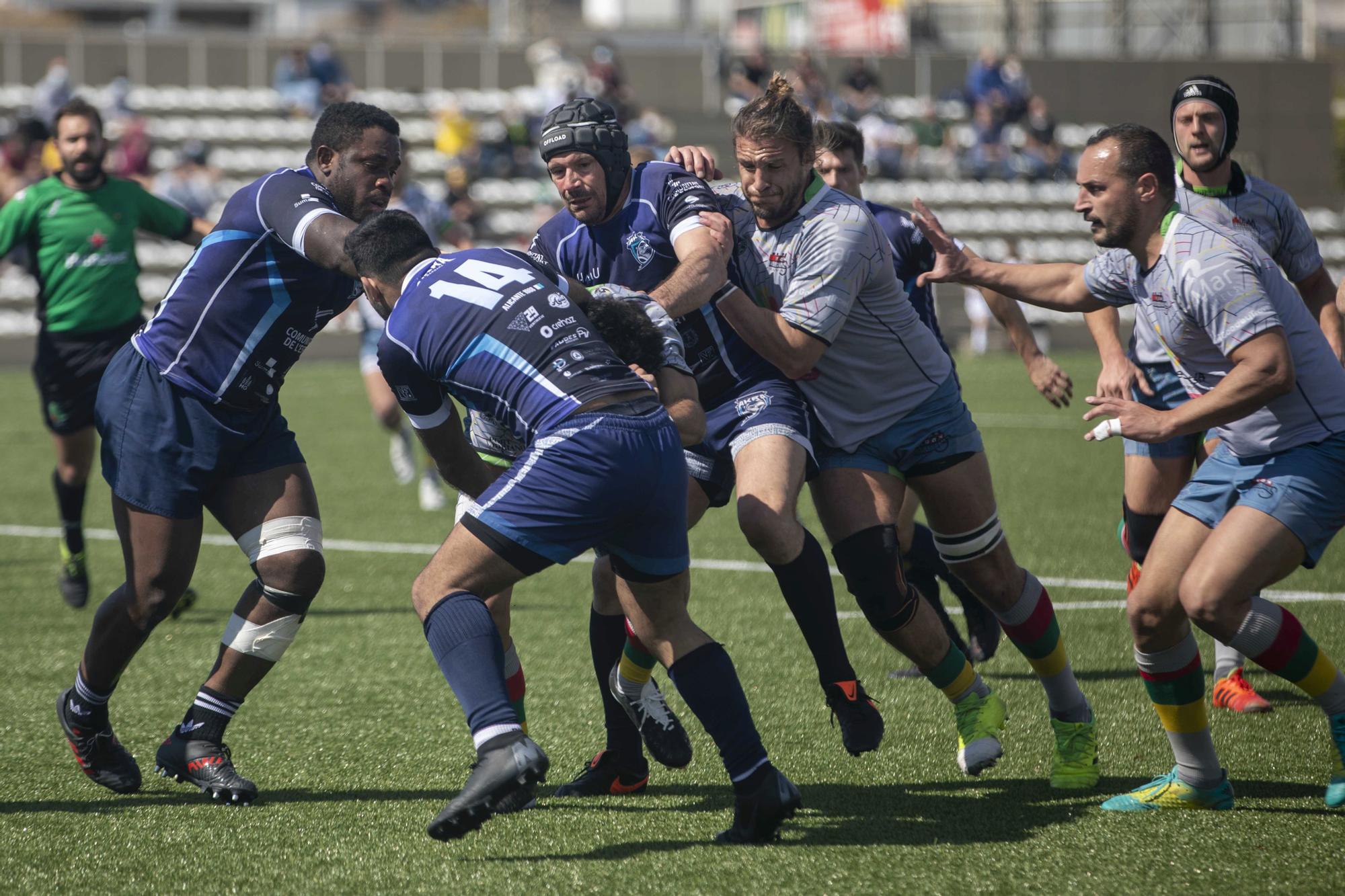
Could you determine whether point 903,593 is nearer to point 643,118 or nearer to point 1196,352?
point 1196,352

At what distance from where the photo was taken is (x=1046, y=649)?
493 cm

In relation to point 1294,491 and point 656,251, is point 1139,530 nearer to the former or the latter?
point 1294,491

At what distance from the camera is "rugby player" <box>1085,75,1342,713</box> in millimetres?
5375

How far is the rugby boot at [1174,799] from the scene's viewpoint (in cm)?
441

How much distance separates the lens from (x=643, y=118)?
2856cm

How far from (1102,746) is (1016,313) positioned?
1.61 metres

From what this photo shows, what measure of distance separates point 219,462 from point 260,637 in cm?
57

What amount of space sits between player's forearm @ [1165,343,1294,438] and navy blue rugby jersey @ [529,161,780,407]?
1497 mm

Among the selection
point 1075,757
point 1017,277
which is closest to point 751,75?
point 1017,277

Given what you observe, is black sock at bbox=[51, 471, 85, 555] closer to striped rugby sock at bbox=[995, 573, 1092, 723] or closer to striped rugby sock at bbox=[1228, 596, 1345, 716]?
striped rugby sock at bbox=[995, 573, 1092, 723]

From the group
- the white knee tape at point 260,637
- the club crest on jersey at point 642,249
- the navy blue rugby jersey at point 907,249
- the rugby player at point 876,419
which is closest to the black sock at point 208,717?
the white knee tape at point 260,637

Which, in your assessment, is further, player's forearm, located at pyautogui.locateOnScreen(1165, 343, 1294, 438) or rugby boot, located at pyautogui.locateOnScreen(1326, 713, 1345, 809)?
rugby boot, located at pyautogui.locateOnScreen(1326, 713, 1345, 809)

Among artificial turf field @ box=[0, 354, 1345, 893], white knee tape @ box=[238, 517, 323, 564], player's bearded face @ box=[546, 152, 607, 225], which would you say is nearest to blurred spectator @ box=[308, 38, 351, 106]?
artificial turf field @ box=[0, 354, 1345, 893]

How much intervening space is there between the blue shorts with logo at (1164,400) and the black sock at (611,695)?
220 centimetres
